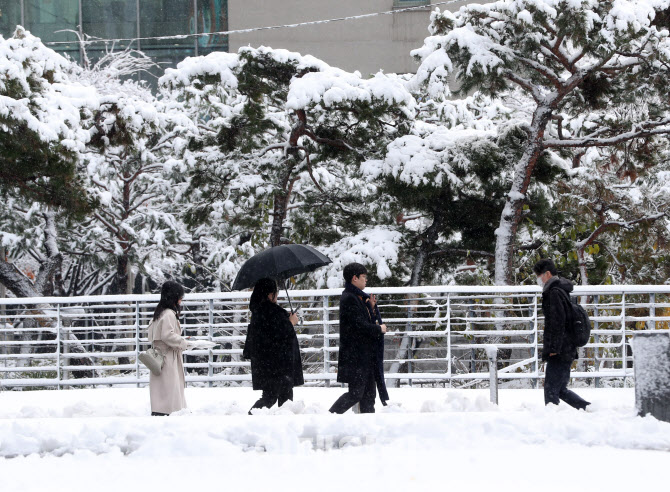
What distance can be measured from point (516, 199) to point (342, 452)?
27.3 ft

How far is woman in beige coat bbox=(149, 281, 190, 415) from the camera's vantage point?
6.91 m

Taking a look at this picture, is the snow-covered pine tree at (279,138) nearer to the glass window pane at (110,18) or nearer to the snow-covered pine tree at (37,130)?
the snow-covered pine tree at (37,130)

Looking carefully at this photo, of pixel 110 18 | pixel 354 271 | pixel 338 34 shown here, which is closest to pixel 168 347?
pixel 354 271

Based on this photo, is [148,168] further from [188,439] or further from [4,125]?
[188,439]

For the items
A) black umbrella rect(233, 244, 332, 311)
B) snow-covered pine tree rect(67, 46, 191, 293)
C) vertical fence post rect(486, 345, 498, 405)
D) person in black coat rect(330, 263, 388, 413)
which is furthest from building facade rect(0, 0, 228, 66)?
vertical fence post rect(486, 345, 498, 405)

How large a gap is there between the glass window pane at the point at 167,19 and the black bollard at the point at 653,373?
24714 millimetres

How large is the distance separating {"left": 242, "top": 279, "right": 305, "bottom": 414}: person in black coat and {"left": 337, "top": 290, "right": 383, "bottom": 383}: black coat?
40 cm

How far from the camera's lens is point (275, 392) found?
7012 mm

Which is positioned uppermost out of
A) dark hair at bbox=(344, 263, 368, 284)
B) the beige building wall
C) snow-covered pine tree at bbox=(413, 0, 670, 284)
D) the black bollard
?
the beige building wall

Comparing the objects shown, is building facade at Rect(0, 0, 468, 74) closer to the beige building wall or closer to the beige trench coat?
the beige building wall

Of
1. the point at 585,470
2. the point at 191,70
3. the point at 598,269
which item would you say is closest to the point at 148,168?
the point at 191,70

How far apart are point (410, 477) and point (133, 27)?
2597 cm

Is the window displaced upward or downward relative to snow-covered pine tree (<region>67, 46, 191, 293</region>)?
upward


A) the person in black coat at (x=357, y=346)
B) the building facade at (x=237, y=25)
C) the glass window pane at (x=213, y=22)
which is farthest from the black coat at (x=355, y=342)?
the glass window pane at (x=213, y=22)
